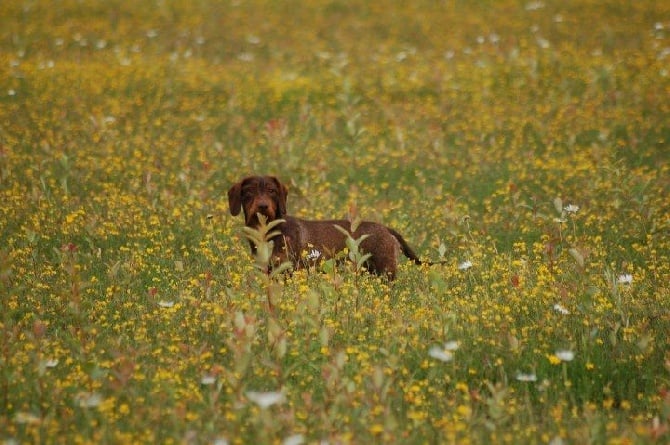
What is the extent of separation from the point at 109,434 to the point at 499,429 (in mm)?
2182

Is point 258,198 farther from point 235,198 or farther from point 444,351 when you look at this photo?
point 444,351

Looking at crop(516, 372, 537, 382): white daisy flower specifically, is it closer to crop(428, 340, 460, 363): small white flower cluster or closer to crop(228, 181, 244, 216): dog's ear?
crop(428, 340, 460, 363): small white flower cluster

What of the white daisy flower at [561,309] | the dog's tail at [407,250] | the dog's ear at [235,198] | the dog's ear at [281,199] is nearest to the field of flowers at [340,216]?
the white daisy flower at [561,309]

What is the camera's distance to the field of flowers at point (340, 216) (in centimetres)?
533

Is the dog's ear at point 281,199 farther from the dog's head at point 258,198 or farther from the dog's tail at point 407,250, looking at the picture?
the dog's tail at point 407,250

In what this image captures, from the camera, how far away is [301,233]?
8.27m

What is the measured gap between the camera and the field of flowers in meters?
5.33

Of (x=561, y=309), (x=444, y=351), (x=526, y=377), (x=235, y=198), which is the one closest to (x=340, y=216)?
(x=235, y=198)

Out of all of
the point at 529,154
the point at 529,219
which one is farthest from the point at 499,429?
the point at 529,154

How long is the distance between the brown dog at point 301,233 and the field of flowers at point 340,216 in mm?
274

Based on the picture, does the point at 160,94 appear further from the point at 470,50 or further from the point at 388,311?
the point at 388,311

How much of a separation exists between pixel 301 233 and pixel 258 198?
1.75 feet

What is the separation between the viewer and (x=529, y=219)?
9.89 m

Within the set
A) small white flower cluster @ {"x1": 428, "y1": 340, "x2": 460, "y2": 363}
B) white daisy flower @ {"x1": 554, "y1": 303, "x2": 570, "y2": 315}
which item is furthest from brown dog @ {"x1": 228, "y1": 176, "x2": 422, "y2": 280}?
small white flower cluster @ {"x1": 428, "y1": 340, "x2": 460, "y2": 363}
